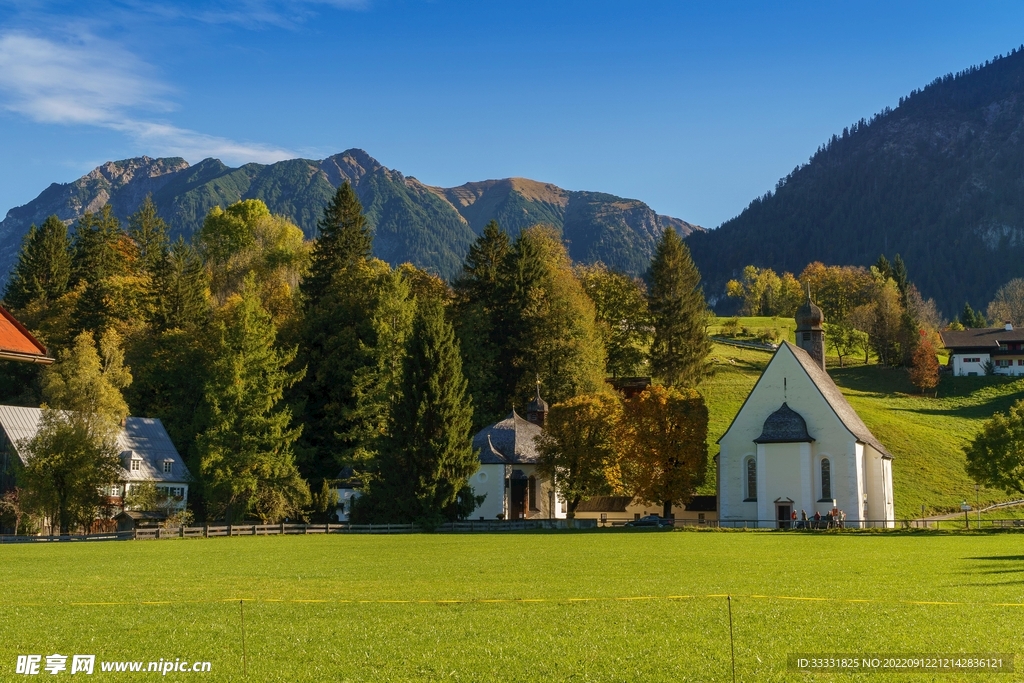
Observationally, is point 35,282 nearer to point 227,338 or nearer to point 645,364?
point 227,338

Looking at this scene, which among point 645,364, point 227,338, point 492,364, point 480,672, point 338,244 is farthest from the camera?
point 645,364

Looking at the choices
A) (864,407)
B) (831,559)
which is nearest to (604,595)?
(831,559)

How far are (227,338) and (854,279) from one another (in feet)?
321

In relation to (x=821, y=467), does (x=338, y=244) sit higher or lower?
higher

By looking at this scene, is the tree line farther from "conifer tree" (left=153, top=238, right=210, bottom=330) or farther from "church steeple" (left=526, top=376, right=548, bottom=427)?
"church steeple" (left=526, top=376, right=548, bottom=427)

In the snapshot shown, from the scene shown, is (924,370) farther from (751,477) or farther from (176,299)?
(176,299)

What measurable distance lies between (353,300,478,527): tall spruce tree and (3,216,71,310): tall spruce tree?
40100 mm

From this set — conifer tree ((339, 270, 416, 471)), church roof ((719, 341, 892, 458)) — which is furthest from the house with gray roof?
church roof ((719, 341, 892, 458))

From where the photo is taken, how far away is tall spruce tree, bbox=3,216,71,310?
3196 inches

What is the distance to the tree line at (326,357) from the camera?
2181 inches

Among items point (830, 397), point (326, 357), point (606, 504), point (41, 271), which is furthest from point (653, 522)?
point (41, 271)

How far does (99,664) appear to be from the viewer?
41.5ft

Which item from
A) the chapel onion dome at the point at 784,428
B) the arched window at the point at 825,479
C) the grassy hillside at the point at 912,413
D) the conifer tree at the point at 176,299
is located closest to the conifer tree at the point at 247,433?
the conifer tree at the point at 176,299

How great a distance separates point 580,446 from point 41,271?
50.7 m
